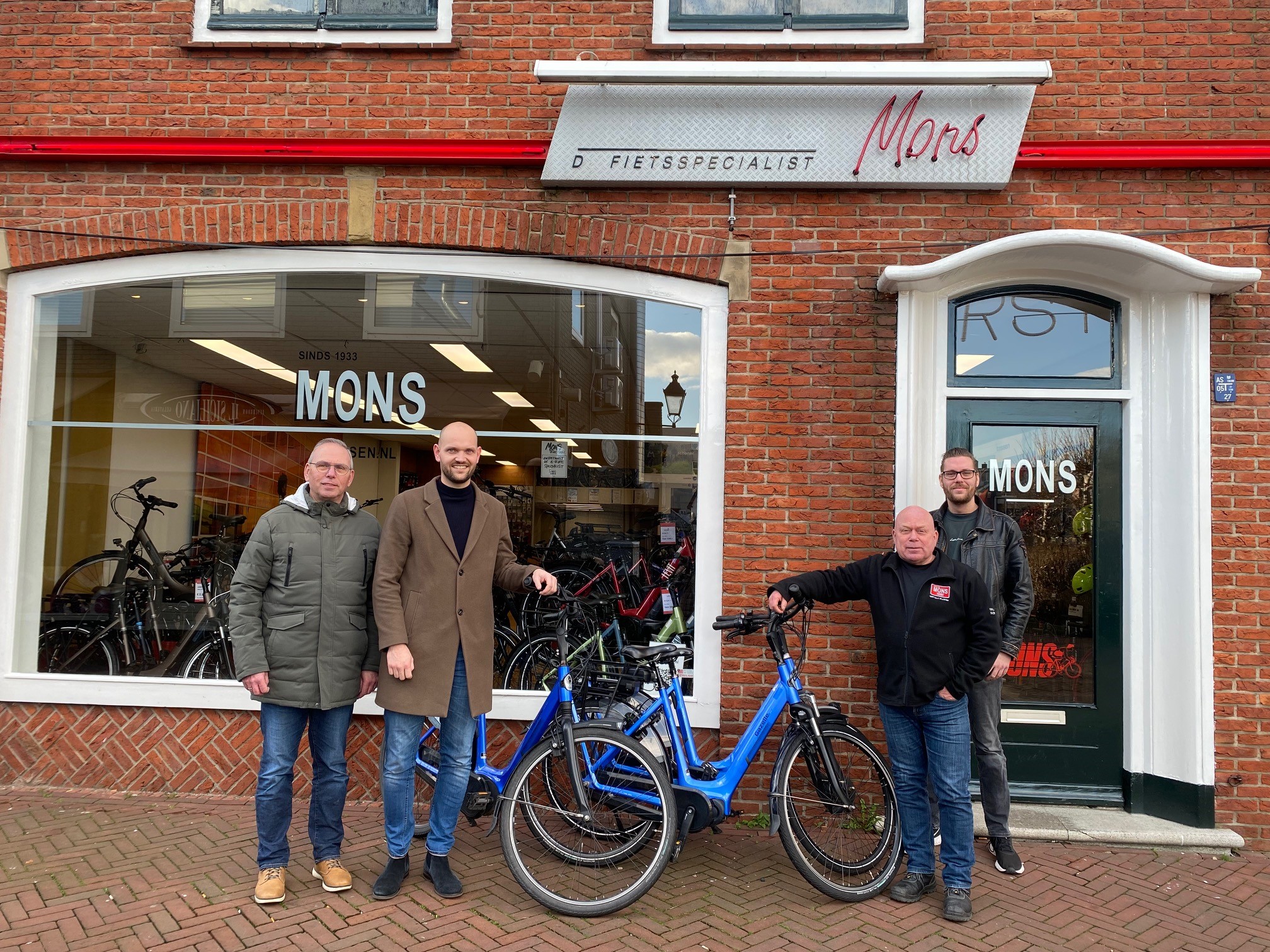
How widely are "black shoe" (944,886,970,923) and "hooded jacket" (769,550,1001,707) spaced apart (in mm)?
867

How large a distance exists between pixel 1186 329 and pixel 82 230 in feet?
22.7

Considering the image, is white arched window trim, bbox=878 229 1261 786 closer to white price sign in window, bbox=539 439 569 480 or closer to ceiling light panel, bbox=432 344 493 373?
white price sign in window, bbox=539 439 569 480

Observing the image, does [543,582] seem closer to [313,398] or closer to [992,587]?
[992,587]

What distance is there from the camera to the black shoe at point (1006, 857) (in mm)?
4340

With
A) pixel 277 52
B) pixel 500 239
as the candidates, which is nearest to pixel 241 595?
pixel 500 239

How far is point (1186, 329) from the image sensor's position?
511 centimetres

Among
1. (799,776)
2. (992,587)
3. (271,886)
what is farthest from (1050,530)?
(271,886)

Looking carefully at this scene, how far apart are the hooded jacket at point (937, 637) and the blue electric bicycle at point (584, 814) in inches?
46.4

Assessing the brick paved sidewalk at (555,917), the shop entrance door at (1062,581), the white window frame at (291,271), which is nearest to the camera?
the brick paved sidewalk at (555,917)

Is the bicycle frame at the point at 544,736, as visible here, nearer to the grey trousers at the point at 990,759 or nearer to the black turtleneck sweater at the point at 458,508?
the black turtleneck sweater at the point at 458,508

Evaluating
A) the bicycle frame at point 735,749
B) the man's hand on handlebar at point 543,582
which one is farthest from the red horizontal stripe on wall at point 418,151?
the bicycle frame at point 735,749

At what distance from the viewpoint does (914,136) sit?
5156 mm

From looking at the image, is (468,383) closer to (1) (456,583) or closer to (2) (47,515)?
(1) (456,583)

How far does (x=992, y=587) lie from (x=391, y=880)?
327 centimetres
